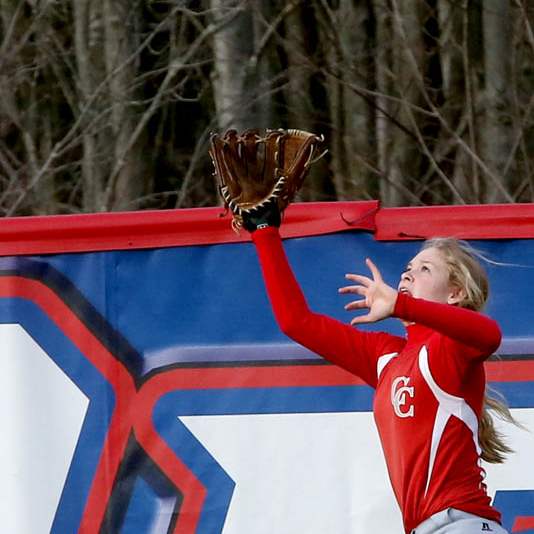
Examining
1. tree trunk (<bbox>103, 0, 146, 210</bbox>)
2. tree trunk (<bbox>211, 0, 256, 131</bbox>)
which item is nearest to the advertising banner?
tree trunk (<bbox>211, 0, 256, 131</bbox>)

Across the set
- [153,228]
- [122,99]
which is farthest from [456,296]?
[122,99]

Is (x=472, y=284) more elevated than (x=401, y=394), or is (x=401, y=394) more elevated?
(x=472, y=284)

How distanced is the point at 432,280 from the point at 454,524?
0.66 meters

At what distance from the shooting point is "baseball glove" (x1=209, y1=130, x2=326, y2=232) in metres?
A: 3.95

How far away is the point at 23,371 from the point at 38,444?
0.84ft

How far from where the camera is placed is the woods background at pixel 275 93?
814 centimetres

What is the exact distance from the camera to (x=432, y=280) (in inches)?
157

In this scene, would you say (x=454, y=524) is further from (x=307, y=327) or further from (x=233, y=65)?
(x=233, y=65)

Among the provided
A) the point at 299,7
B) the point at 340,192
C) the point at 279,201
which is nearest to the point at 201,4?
the point at 299,7

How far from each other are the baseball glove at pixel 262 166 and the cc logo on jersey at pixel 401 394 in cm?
A: 57

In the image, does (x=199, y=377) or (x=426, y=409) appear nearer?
(x=426, y=409)

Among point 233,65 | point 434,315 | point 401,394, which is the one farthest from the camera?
point 233,65

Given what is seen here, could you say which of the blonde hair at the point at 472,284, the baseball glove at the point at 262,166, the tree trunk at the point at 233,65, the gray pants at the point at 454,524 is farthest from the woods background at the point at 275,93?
the gray pants at the point at 454,524

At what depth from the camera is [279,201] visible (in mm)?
3951
